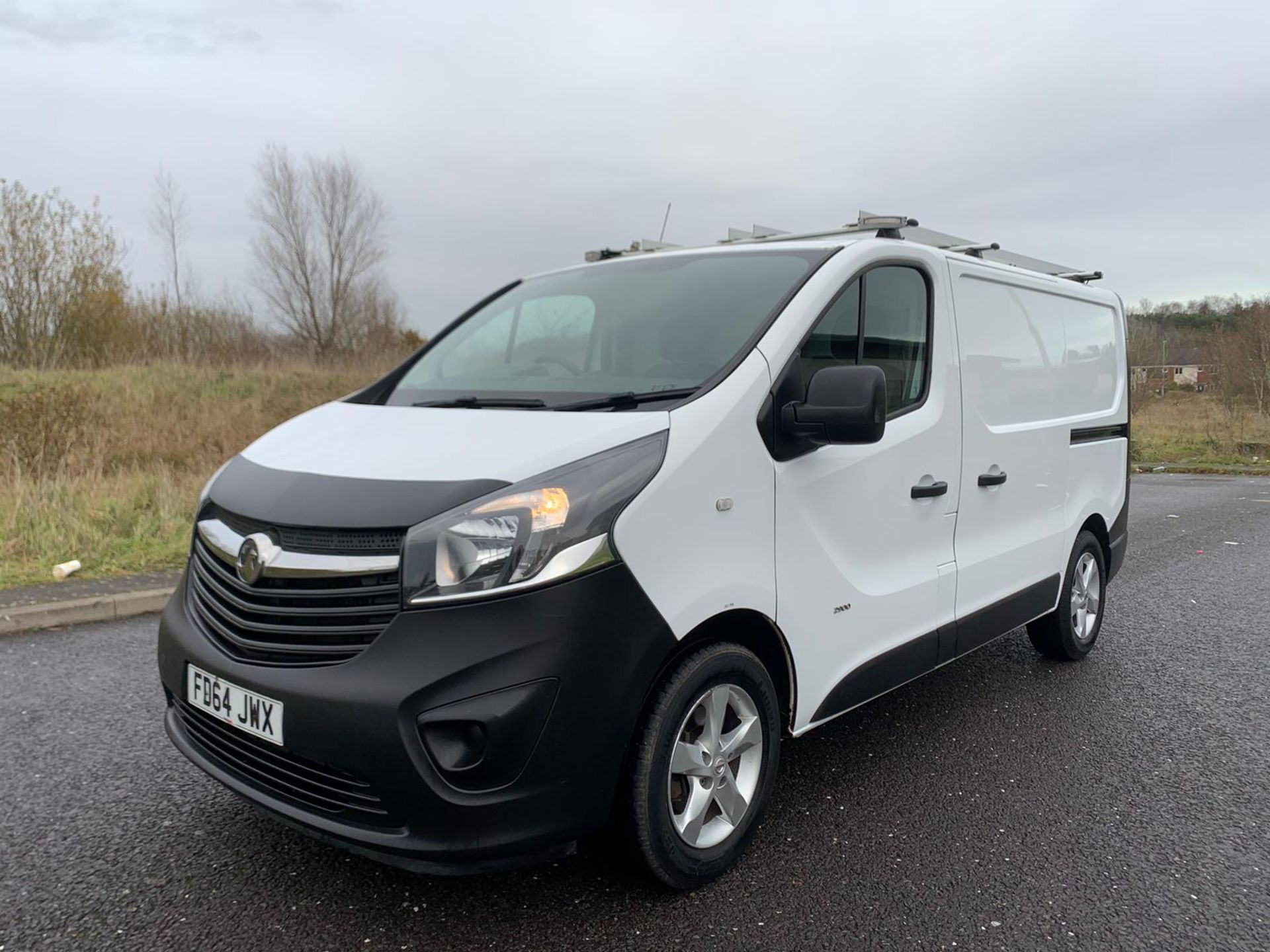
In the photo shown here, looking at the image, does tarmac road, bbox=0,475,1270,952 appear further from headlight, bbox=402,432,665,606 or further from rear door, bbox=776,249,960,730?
headlight, bbox=402,432,665,606

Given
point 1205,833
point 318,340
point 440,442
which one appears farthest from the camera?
point 318,340

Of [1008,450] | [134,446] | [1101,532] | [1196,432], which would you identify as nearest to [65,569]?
[1008,450]

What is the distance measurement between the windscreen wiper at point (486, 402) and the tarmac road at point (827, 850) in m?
1.30

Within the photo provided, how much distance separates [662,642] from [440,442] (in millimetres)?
826

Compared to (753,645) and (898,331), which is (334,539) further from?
(898,331)

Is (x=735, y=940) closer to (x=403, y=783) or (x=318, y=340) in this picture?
(x=403, y=783)

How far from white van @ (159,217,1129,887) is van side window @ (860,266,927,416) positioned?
0.05 ft

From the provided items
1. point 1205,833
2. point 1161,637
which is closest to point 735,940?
point 1205,833

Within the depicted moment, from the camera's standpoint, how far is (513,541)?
6.78ft

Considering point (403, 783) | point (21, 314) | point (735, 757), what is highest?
point (21, 314)

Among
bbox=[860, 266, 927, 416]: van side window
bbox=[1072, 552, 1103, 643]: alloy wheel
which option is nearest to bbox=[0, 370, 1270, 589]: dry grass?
bbox=[860, 266, 927, 416]: van side window

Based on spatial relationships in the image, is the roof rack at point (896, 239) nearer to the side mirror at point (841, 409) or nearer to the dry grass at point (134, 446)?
the side mirror at point (841, 409)

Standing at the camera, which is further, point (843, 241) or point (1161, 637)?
point (1161, 637)

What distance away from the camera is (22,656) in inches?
184
